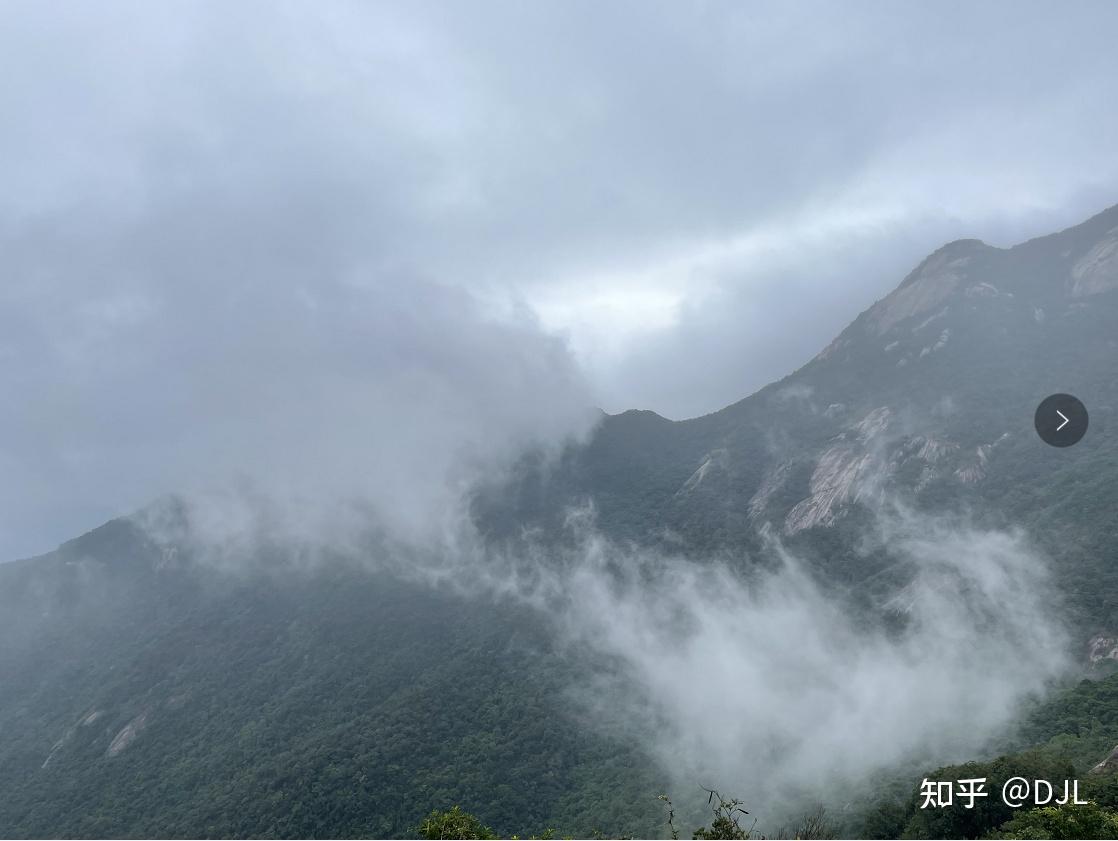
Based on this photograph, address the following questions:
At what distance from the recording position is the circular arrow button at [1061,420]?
13269cm

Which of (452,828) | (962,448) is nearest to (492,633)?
(452,828)

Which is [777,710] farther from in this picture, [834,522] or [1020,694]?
[834,522]

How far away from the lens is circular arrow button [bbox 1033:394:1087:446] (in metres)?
133

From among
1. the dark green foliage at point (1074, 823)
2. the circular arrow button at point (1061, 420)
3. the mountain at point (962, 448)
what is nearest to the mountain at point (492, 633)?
the mountain at point (962, 448)

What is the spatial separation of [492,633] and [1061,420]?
120m

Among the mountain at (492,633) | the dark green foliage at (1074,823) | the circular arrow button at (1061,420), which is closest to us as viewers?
the dark green foliage at (1074,823)

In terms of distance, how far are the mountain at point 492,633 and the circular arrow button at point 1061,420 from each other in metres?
2.51

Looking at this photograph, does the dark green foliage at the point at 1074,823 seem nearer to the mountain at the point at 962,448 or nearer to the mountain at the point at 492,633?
the mountain at the point at 492,633

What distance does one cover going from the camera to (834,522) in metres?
148

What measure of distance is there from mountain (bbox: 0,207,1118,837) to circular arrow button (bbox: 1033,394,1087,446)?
8.22 feet

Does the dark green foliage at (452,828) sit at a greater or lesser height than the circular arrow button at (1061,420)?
lesser

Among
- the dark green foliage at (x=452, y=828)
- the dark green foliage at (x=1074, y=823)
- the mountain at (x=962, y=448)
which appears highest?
the mountain at (x=962, y=448)

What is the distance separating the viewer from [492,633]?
144 meters

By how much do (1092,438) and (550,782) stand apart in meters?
119
